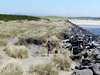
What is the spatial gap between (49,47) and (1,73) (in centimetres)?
901

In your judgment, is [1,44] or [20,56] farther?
[1,44]

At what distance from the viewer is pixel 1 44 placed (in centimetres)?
2145

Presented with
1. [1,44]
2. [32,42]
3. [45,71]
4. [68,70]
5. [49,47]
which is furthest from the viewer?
[32,42]

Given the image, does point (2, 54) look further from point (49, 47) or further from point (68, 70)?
point (68, 70)

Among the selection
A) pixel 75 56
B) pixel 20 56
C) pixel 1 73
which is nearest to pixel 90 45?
pixel 75 56

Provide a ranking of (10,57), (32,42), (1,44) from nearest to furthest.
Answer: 1. (10,57)
2. (1,44)
3. (32,42)

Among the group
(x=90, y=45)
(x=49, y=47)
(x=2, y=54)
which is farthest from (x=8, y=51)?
(x=90, y=45)

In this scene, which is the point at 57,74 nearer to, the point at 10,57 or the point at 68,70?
the point at 68,70

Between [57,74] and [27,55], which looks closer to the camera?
[57,74]

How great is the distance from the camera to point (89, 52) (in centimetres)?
1550

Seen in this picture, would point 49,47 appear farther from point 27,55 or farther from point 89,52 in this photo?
point 89,52

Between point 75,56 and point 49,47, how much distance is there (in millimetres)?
4113

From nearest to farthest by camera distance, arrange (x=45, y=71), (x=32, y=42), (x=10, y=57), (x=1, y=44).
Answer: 1. (x=45, y=71)
2. (x=10, y=57)
3. (x=1, y=44)
4. (x=32, y=42)

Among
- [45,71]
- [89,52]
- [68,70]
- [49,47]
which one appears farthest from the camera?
[49,47]
